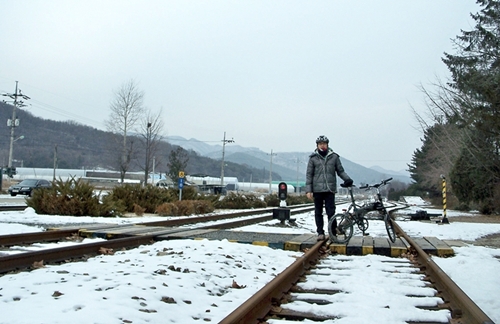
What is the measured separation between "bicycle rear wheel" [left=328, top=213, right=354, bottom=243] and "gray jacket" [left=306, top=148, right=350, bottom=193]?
20.1 inches

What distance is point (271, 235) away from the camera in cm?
993

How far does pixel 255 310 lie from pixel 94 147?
413ft

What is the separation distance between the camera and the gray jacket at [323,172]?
335 inches

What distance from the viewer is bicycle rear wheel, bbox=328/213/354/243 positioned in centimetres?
826

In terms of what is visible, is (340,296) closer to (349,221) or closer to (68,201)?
(349,221)

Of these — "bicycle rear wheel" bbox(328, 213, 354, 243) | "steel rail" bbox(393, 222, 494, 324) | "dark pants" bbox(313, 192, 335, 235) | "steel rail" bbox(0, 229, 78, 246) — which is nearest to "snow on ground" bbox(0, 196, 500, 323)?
"steel rail" bbox(393, 222, 494, 324)

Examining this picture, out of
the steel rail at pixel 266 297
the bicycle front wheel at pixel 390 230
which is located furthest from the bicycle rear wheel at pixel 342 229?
the steel rail at pixel 266 297

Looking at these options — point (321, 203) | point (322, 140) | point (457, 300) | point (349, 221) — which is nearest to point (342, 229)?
point (349, 221)

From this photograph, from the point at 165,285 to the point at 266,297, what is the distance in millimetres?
1052

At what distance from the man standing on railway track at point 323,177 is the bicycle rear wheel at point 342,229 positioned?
244 mm

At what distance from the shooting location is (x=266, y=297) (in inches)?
165

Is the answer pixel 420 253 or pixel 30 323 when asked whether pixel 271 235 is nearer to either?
pixel 420 253

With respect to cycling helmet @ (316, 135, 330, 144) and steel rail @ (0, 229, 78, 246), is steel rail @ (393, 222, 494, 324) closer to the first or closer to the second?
cycling helmet @ (316, 135, 330, 144)

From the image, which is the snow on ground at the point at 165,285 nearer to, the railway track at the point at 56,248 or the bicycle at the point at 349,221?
the railway track at the point at 56,248
